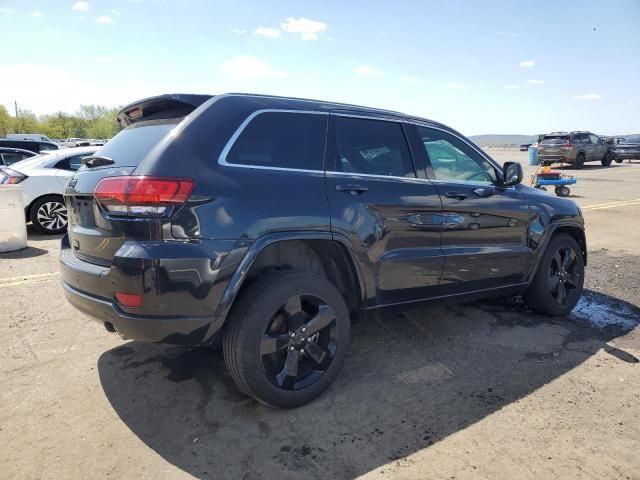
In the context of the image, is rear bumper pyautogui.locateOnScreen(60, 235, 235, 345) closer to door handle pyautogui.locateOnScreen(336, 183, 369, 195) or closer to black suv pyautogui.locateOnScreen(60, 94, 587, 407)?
black suv pyautogui.locateOnScreen(60, 94, 587, 407)

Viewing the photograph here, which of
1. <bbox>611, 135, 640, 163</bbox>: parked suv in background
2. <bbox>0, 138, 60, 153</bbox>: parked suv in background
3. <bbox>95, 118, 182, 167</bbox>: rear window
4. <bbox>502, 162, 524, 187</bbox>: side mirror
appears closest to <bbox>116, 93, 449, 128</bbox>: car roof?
<bbox>95, 118, 182, 167</bbox>: rear window

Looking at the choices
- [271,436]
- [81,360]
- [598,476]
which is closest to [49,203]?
[81,360]

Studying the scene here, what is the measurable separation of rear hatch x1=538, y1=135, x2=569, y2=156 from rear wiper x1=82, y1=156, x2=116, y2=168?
2531 cm

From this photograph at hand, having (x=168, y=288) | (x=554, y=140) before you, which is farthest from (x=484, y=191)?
(x=554, y=140)

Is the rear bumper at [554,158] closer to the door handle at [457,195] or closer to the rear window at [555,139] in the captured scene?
the rear window at [555,139]

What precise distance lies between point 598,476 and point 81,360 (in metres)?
3.42

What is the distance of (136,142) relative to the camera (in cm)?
309

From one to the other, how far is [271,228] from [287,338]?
0.69 metres

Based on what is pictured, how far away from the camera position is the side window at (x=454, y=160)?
12.6ft

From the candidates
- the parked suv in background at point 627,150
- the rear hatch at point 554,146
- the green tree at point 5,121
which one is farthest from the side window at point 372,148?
the green tree at point 5,121

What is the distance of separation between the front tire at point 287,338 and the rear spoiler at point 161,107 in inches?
46.6

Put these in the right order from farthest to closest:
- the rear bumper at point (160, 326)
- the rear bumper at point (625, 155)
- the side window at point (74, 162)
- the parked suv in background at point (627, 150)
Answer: the parked suv in background at point (627, 150) → the rear bumper at point (625, 155) → the side window at point (74, 162) → the rear bumper at point (160, 326)

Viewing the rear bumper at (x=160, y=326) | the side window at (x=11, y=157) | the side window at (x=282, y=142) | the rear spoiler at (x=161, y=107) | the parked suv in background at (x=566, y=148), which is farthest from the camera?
A: the parked suv in background at (x=566, y=148)

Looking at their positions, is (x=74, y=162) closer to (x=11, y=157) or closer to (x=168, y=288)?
(x=11, y=157)
